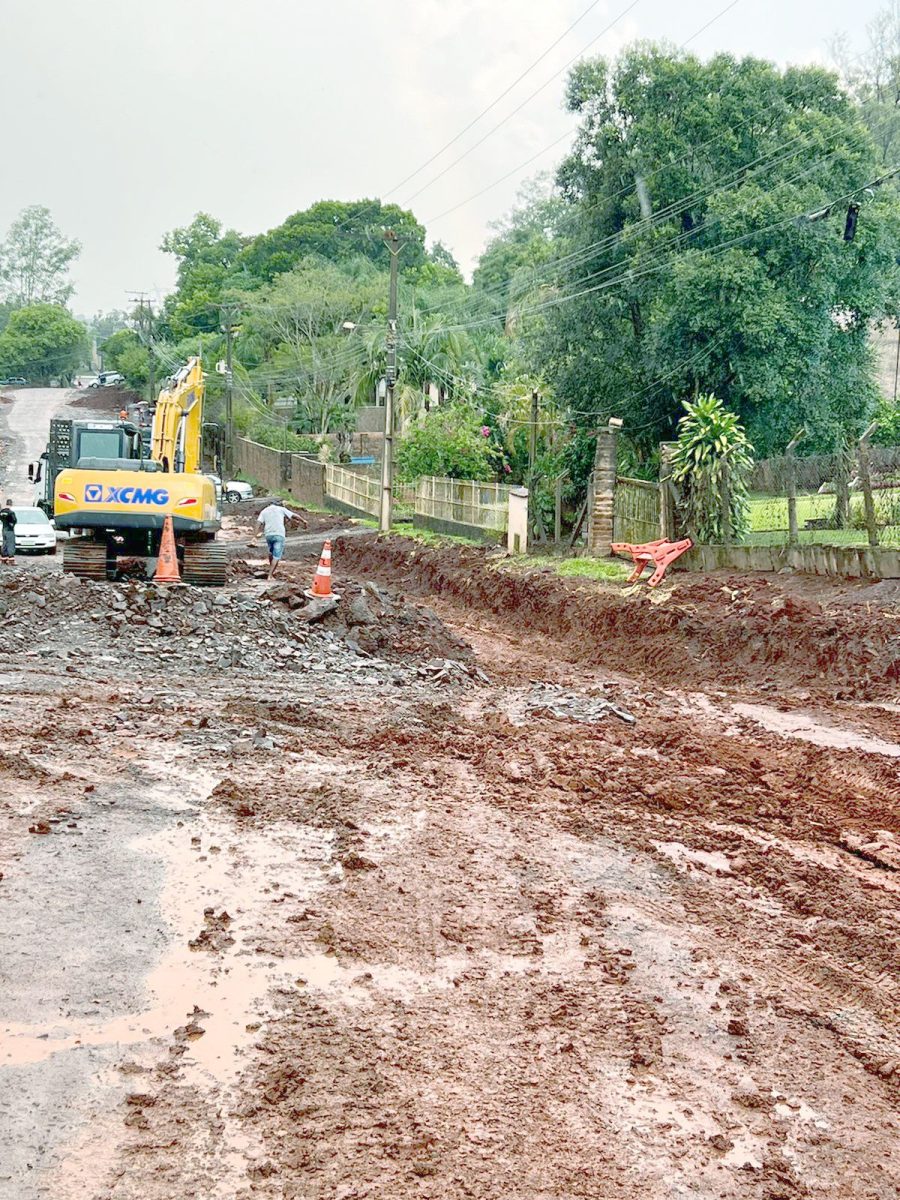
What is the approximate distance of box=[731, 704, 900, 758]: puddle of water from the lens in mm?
11789

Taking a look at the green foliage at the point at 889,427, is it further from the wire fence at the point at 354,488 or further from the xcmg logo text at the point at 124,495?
the xcmg logo text at the point at 124,495

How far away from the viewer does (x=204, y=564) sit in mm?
21281

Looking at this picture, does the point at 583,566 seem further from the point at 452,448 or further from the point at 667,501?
the point at 452,448

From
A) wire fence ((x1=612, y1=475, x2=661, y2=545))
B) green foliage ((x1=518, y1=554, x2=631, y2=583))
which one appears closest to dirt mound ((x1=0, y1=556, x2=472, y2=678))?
green foliage ((x1=518, y1=554, x2=631, y2=583))

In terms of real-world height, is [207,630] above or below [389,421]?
below

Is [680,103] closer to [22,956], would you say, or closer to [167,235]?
[22,956]

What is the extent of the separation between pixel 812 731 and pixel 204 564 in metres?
11.7

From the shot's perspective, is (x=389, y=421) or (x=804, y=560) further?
(x=389, y=421)

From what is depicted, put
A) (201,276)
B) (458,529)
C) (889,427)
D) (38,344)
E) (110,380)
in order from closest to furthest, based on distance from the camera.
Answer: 1. (458,529)
2. (889,427)
3. (201,276)
4. (110,380)
5. (38,344)

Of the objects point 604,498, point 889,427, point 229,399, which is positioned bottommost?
point 604,498

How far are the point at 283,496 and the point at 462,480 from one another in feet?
70.8

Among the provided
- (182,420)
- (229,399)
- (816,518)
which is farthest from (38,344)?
(816,518)

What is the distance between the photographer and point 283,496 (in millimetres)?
54469

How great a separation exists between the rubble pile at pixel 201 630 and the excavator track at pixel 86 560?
1.84 metres
